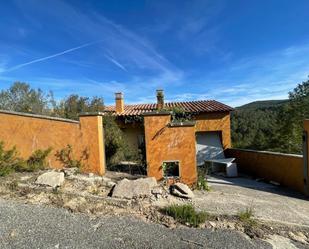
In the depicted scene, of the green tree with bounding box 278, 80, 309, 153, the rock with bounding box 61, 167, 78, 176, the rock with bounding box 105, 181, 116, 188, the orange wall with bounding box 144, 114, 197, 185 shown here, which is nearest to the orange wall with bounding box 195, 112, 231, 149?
the green tree with bounding box 278, 80, 309, 153

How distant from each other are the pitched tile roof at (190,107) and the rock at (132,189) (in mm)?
10646

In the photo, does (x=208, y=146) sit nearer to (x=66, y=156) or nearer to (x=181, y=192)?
(x=66, y=156)

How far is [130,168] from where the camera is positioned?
40.0 feet

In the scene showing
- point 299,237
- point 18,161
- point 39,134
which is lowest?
point 299,237

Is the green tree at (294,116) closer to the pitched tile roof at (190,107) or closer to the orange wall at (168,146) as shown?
the pitched tile roof at (190,107)

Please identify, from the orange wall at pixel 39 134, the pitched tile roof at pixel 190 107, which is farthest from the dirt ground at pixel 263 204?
the pitched tile roof at pixel 190 107

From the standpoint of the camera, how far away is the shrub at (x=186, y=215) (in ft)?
21.2

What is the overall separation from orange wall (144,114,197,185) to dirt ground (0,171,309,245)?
3.47ft

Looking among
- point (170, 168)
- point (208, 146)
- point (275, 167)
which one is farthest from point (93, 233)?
point (208, 146)

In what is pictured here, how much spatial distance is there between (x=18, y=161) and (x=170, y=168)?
5.51m

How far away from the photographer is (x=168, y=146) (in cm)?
1084

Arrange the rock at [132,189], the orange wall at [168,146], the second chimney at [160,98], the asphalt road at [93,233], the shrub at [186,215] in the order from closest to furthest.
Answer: the asphalt road at [93,233] → the shrub at [186,215] → the rock at [132,189] → the orange wall at [168,146] → the second chimney at [160,98]

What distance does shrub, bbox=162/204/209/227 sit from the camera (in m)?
6.46

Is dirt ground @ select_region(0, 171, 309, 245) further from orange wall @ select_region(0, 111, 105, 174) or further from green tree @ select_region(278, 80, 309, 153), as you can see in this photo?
green tree @ select_region(278, 80, 309, 153)
